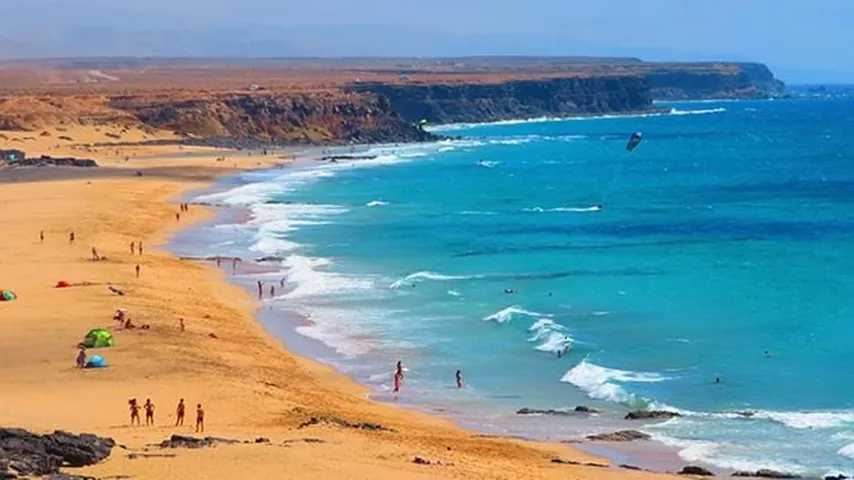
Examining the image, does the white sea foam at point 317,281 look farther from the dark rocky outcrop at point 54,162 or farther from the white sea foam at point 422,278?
the dark rocky outcrop at point 54,162

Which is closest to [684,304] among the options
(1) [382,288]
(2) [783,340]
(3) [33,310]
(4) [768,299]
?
(4) [768,299]

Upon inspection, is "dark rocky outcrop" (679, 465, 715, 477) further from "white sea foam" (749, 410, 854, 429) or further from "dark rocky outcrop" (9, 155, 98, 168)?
"dark rocky outcrop" (9, 155, 98, 168)

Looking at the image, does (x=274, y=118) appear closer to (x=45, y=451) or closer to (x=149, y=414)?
(x=149, y=414)

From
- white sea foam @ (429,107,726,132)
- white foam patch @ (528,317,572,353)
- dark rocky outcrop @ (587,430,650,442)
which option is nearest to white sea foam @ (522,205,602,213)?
white foam patch @ (528,317,572,353)

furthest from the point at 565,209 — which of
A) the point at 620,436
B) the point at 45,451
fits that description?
the point at 45,451

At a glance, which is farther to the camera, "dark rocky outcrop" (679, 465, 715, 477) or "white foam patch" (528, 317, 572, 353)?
"white foam patch" (528, 317, 572, 353)

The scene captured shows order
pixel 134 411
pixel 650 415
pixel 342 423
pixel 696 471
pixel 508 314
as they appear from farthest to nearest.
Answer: pixel 508 314
pixel 650 415
pixel 342 423
pixel 134 411
pixel 696 471
